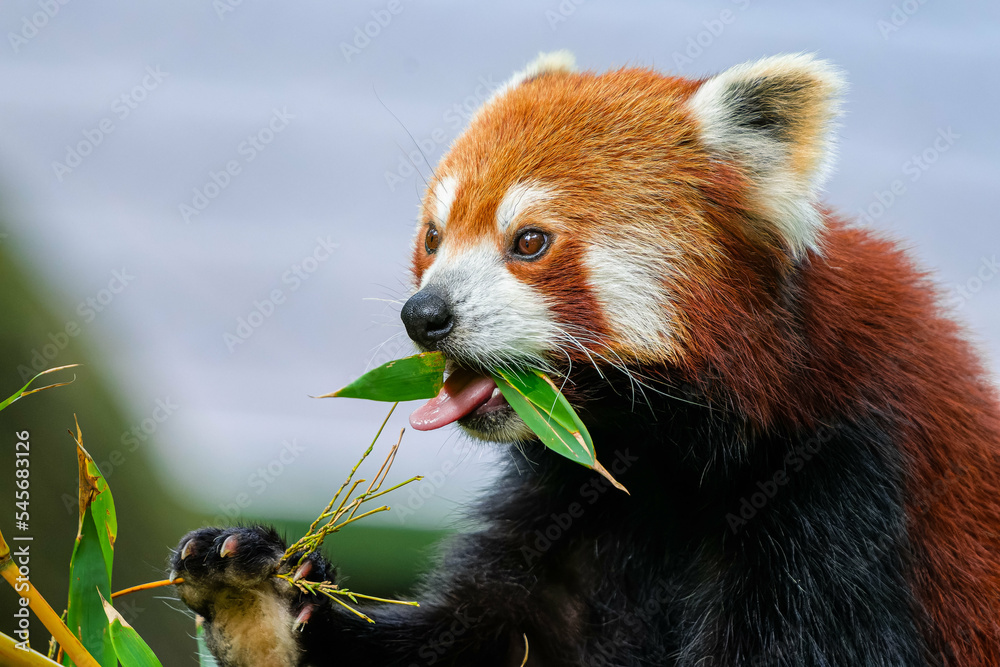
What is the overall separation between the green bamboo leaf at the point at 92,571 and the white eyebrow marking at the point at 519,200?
1318mm

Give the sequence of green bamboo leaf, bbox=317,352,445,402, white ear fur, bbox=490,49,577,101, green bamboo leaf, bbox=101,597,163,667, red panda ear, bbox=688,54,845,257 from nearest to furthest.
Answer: green bamboo leaf, bbox=101,597,163,667 → green bamboo leaf, bbox=317,352,445,402 → red panda ear, bbox=688,54,845,257 → white ear fur, bbox=490,49,577,101

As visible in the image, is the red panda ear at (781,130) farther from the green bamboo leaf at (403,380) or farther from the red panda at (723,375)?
the green bamboo leaf at (403,380)

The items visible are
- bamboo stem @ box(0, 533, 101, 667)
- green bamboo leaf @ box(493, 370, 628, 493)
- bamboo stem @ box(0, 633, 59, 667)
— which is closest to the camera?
bamboo stem @ box(0, 633, 59, 667)

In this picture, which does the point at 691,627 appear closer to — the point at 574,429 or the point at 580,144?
the point at 574,429

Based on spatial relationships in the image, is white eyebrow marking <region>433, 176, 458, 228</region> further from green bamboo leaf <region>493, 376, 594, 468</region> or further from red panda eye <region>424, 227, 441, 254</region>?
green bamboo leaf <region>493, 376, 594, 468</region>

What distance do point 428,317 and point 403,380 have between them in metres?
0.19

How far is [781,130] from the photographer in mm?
2580

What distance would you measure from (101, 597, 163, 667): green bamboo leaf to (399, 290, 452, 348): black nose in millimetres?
1054

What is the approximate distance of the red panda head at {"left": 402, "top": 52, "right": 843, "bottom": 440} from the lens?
2.34 meters

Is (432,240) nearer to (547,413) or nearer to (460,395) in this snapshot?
(460,395)

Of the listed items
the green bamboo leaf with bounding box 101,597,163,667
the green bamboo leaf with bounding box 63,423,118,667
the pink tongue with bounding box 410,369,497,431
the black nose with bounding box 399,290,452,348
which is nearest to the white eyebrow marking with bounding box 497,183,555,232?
the black nose with bounding box 399,290,452,348

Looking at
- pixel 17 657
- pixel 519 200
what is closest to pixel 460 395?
pixel 519 200

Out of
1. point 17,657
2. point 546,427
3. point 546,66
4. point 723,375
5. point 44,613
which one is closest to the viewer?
point 17,657

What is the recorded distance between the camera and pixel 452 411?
238 cm
